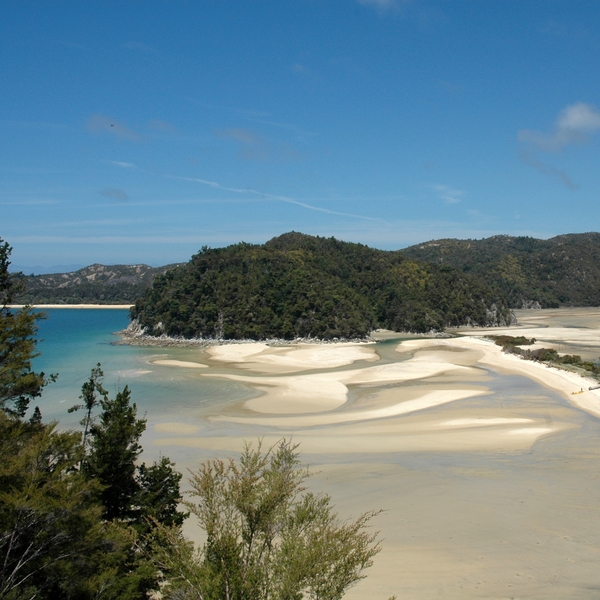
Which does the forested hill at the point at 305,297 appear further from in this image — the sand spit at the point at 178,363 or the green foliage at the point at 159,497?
the green foliage at the point at 159,497

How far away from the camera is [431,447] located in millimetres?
19031

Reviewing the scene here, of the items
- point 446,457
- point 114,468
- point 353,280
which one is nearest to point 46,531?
point 114,468

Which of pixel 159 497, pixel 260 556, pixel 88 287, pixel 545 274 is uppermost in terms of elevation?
pixel 545 274

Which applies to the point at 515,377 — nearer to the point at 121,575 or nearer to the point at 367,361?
the point at 367,361

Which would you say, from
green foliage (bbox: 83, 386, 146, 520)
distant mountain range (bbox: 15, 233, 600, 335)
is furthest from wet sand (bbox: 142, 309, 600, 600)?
distant mountain range (bbox: 15, 233, 600, 335)

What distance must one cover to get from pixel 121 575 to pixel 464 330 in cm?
8218

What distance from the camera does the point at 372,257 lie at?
328ft

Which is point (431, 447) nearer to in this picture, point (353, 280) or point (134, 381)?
point (134, 381)

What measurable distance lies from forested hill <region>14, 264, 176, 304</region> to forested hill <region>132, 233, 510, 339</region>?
82.5 meters

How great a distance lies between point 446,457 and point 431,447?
128 centimetres

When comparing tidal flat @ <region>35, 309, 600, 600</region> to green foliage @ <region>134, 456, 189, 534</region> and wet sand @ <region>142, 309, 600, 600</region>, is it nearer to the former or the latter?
wet sand @ <region>142, 309, 600, 600</region>

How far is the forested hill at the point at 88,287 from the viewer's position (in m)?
161

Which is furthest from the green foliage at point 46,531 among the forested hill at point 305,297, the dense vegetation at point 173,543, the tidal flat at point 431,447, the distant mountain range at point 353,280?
the forested hill at point 305,297

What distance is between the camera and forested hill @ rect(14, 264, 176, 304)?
529 feet
